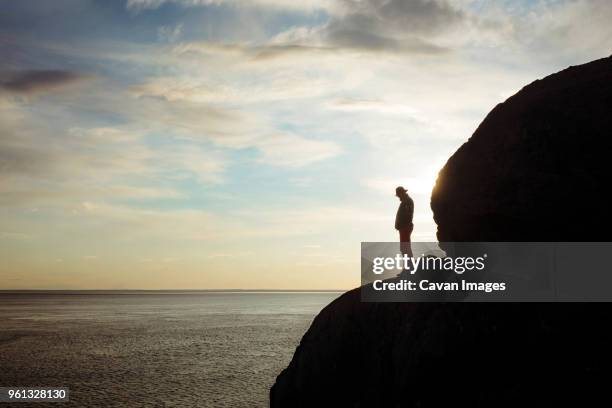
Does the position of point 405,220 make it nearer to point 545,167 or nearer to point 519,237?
point 519,237

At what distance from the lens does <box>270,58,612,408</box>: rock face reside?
12164 millimetres

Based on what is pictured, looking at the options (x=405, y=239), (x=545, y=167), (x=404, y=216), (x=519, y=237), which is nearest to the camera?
(x=545, y=167)

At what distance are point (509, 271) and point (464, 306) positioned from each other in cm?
155

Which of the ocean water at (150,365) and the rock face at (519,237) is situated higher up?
the rock face at (519,237)

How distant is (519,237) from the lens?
45.5ft

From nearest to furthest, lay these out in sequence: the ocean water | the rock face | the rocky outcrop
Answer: the rock face → the rocky outcrop → the ocean water

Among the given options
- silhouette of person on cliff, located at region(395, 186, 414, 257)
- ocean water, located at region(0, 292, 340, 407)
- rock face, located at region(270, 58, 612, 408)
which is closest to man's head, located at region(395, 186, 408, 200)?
silhouette of person on cliff, located at region(395, 186, 414, 257)

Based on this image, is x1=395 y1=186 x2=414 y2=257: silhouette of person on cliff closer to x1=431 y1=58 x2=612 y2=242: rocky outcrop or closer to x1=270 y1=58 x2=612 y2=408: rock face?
x1=270 y1=58 x2=612 y2=408: rock face

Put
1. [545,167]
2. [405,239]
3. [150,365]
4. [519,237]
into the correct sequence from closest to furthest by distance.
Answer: [545,167] → [519,237] → [405,239] → [150,365]

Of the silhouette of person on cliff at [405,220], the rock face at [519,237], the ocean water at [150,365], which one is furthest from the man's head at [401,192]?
the ocean water at [150,365]

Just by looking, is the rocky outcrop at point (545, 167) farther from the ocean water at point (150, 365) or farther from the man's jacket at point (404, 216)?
the ocean water at point (150, 365)

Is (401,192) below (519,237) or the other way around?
the other way around

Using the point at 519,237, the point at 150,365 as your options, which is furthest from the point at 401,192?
the point at 150,365

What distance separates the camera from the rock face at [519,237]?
12164 mm
